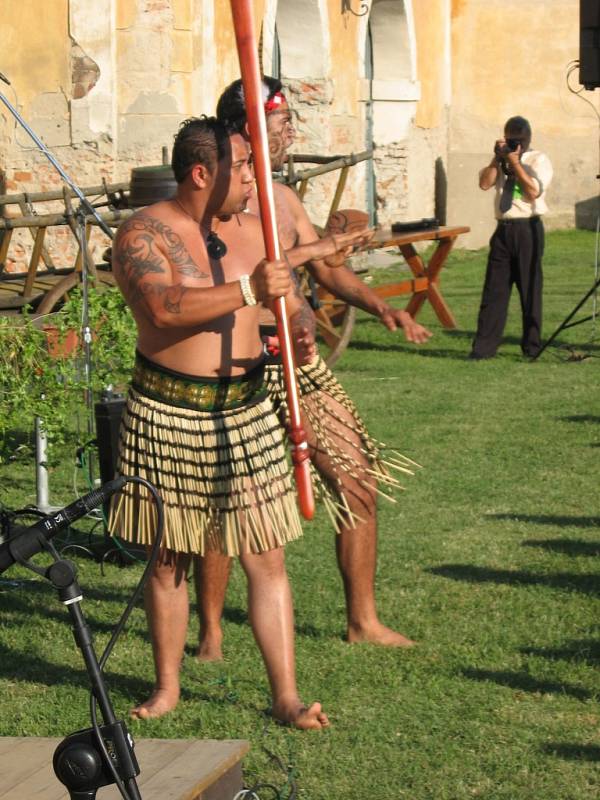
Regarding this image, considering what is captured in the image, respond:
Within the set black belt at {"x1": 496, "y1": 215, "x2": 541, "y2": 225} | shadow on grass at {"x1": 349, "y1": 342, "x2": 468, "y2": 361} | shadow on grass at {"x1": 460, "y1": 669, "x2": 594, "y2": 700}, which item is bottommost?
shadow on grass at {"x1": 460, "y1": 669, "x2": 594, "y2": 700}

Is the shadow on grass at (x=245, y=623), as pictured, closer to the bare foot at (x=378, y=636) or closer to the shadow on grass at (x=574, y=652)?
the bare foot at (x=378, y=636)

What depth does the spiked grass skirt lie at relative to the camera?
4.48m

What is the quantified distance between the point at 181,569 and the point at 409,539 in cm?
227

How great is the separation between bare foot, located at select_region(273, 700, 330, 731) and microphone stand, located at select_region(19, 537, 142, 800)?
1.71 metres

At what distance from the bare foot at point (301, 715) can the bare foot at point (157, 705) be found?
345mm

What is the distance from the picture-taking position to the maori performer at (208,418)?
4395 millimetres

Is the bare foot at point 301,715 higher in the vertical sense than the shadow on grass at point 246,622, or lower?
higher

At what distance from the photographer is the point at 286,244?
5133mm

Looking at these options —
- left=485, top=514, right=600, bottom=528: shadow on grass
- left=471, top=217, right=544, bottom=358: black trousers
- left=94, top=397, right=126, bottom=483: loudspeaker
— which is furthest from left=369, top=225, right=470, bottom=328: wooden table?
left=94, top=397, right=126, bottom=483: loudspeaker

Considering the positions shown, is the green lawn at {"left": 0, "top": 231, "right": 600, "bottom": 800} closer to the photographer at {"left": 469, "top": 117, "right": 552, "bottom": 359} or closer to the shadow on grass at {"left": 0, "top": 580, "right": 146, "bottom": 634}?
the shadow on grass at {"left": 0, "top": 580, "right": 146, "bottom": 634}

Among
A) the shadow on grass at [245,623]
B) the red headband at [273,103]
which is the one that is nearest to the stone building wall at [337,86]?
the shadow on grass at [245,623]

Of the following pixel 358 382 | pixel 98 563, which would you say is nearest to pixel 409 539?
pixel 98 563

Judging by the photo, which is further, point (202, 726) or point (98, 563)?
point (98, 563)

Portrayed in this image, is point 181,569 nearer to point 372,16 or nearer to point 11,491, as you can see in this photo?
point 11,491
